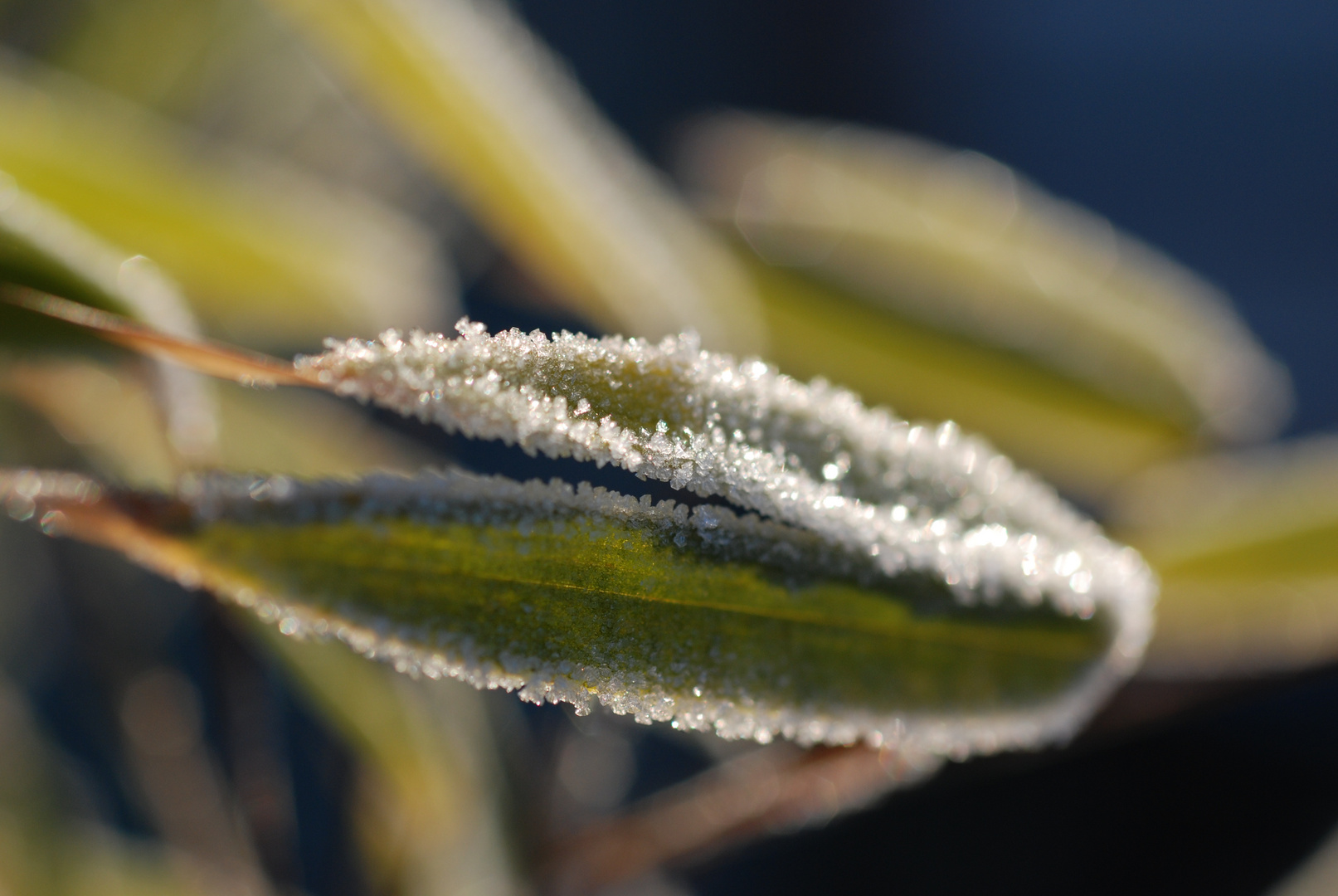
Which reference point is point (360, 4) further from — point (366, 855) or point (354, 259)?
point (366, 855)

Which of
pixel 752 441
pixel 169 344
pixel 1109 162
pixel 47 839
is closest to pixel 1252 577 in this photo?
pixel 752 441

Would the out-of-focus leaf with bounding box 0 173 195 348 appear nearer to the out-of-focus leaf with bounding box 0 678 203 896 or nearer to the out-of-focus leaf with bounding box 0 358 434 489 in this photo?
the out-of-focus leaf with bounding box 0 358 434 489

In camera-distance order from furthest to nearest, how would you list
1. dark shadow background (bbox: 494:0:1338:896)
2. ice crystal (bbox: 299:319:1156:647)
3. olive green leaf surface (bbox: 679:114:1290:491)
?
dark shadow background (bbox: 494:0:1338:896), olive green leaf surface (bbox: 679:114:1290:491), ice crystal (bbox: 299:319:1156:647)

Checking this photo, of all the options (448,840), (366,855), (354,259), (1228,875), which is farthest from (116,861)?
(1228,875)

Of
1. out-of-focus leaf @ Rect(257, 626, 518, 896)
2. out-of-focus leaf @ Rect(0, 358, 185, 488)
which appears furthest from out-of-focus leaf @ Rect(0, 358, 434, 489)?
out-of-focus leaf @ Rect(257, 626, 518, 896)

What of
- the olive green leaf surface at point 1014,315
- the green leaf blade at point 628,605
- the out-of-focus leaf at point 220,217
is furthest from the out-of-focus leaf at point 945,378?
the green leaf blade at point 628,605
